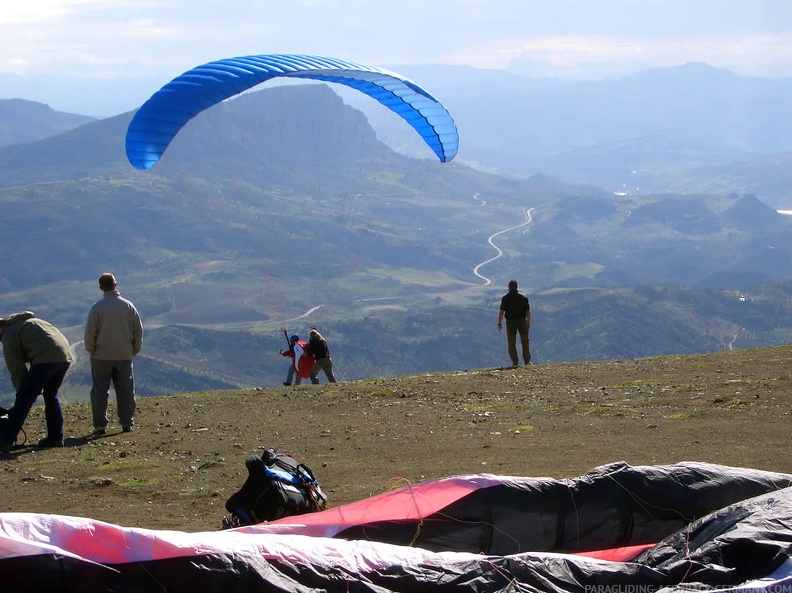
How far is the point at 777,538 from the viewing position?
19.0 ft

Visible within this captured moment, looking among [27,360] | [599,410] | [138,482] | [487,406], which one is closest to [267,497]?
[138,482]

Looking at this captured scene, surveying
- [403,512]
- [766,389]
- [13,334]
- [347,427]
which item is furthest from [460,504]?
[766,389]

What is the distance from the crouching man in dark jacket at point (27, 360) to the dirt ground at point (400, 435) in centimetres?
50

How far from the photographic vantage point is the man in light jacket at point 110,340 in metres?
12.6

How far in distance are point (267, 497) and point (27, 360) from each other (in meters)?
5.55

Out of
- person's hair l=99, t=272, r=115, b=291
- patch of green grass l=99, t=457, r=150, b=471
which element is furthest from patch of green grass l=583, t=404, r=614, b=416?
person's hair l=99, t=272, r=115, b=291

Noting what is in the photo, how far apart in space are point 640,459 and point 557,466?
0.97m

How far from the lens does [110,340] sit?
41.5 feet

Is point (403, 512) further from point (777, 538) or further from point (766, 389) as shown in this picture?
point (766, 389)

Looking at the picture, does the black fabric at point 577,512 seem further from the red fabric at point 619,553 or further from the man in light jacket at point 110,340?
the man in light jacket at point 110,340

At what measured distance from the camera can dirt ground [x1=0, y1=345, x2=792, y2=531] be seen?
984 cm

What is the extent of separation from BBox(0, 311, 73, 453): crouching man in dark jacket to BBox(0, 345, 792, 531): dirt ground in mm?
503

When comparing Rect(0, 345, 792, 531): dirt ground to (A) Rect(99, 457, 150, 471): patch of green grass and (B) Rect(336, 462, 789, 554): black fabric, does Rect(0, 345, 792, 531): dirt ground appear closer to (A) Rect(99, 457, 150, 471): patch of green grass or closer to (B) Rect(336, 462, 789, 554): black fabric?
(A) Rect(99, 457, 150, 471): patch of green grass

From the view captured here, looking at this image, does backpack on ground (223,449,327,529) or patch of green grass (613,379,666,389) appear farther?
patch of green grass (613,379,666,389)
